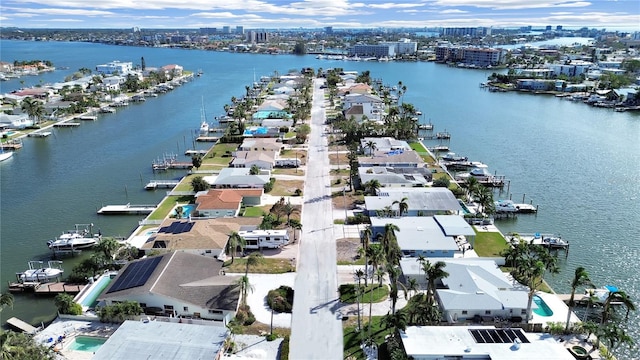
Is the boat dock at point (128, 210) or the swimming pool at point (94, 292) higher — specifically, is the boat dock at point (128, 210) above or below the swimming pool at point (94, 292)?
above

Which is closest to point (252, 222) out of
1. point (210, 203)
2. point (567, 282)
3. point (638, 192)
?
point (210, 203)

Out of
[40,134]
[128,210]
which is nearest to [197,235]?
[128,210]

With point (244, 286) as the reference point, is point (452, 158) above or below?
above

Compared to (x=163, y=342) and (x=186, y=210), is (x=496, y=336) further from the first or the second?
(x=186, y=210)

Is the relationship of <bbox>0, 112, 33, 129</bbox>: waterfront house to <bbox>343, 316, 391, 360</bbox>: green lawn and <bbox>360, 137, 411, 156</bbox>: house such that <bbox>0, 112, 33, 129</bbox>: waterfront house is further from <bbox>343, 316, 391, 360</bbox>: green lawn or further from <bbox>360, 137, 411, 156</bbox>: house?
<bbox>343, 316, 391, 360</bbox>: green lawn

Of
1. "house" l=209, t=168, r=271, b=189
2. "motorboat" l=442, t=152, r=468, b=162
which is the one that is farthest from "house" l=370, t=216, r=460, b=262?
"motorboat" l=442, t=152, r=468, b=162

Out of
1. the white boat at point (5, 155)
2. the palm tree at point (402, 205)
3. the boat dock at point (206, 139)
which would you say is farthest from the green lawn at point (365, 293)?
the white boat at point (5, 155)

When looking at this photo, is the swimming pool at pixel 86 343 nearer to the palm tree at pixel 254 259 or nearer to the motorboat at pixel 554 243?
the palm tree at pixel 254 259
